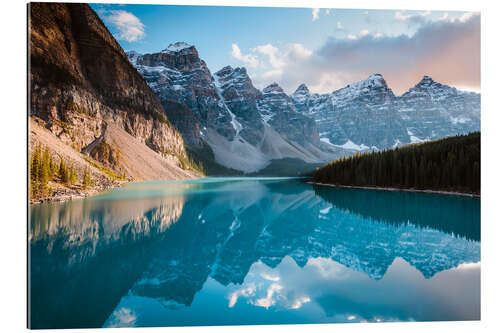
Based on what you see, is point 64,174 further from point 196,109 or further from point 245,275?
point 196,109

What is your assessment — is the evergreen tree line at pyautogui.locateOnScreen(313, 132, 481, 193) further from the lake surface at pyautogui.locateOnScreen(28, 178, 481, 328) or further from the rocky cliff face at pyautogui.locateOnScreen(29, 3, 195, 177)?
the rocky cliff face at pyautogui.locateOnScreen(29, 3, 195, 177)

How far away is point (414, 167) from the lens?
36438 millimetres

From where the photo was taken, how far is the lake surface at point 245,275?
5.61 m

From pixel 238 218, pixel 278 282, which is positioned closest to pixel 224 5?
pixel 278 282

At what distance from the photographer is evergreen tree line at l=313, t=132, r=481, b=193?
30016 mm

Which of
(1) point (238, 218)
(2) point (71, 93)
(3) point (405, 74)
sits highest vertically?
(2) point (71, 93)

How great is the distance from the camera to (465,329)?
18.3ft

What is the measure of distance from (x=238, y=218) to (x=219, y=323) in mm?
12258

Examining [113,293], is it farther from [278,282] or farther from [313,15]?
[313,15]

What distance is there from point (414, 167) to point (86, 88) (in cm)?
7482

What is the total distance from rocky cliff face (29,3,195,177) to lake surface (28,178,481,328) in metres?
42.9

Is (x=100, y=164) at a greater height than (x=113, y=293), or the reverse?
(x=100, y=164)

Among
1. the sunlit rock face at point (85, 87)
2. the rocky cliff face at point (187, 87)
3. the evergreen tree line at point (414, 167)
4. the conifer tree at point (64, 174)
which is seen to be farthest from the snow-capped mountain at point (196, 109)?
the conifer tree at point (64, 174)

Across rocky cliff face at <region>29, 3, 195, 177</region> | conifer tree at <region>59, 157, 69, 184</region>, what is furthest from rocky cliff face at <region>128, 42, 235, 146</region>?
conifer tree at <region>59, 157, 69, 184</region>
